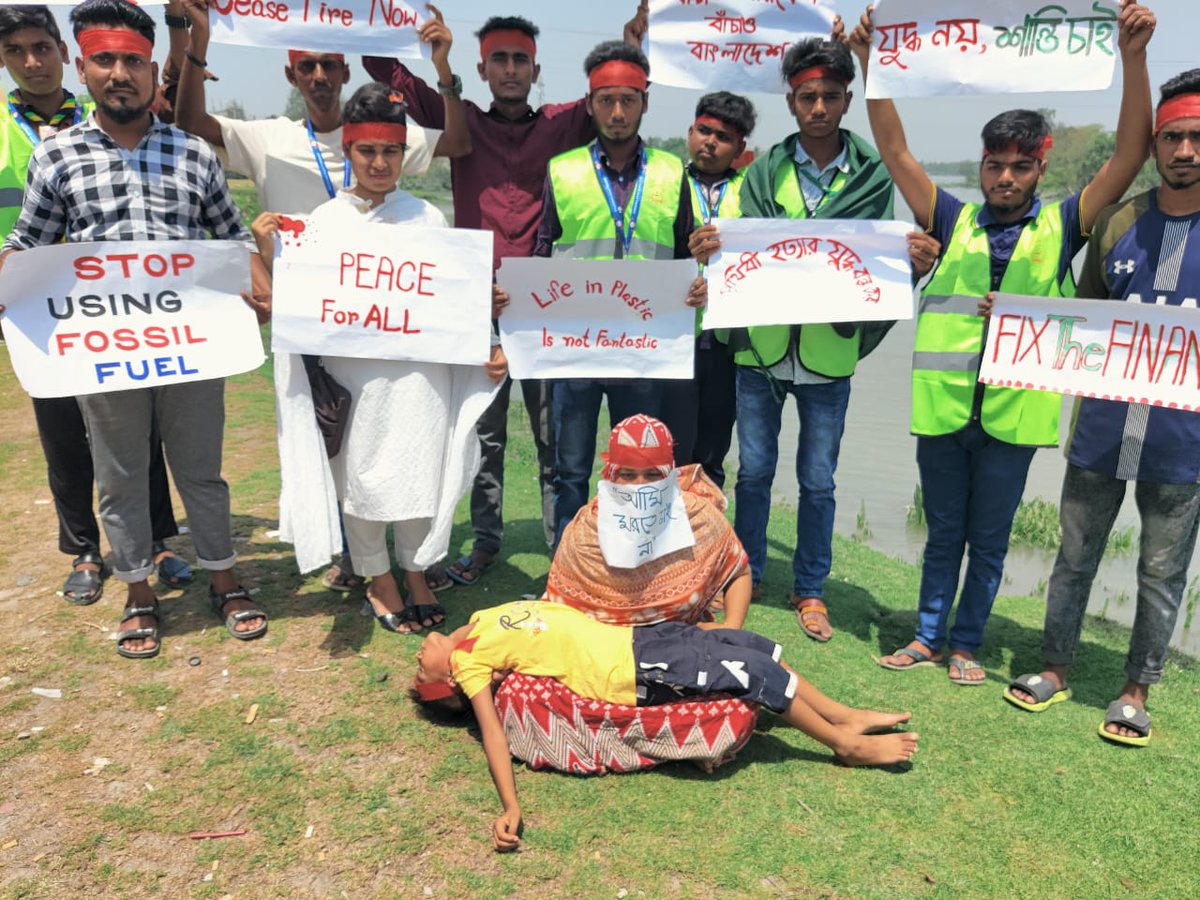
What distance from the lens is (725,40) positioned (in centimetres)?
464

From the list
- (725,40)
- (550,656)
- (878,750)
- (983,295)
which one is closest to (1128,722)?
(878,750)

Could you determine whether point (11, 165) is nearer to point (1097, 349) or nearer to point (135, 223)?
point (135, 223)

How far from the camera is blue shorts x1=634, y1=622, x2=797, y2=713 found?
3.39 metres

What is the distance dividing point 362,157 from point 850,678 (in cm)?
336

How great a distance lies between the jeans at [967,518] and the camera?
13.5 ft

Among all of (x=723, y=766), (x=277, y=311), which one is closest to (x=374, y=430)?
(x=277, y=311)

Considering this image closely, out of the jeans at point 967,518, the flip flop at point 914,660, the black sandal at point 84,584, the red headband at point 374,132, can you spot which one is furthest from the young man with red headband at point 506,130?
the black sandal at point 84,584

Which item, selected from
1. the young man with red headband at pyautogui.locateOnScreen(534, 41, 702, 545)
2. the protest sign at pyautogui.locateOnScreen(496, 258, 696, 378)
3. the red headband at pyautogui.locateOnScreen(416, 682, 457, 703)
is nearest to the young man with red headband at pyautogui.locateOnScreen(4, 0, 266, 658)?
the red headband at pyautogui.locateOnScreen(416, 682, 457, 703)

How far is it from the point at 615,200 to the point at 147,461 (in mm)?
2557

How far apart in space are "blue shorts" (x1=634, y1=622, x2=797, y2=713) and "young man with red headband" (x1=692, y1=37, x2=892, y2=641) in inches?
56.3

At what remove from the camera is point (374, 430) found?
4.13m

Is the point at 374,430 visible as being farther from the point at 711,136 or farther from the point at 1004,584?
the point at 1004,584

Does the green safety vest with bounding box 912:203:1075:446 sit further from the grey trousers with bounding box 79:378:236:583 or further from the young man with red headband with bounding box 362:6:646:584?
the grey trousers with bounding box 79:378:236:583

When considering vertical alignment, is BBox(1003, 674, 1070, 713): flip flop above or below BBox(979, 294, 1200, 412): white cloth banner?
below
